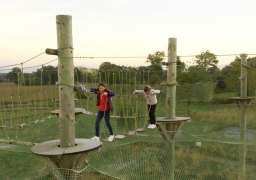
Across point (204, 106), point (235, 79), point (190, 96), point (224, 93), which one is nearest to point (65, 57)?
point (235, 79)

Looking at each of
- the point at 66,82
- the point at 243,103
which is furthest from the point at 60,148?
the point at 243,103

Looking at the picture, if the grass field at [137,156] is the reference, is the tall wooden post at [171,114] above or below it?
above

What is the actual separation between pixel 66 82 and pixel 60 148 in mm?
566

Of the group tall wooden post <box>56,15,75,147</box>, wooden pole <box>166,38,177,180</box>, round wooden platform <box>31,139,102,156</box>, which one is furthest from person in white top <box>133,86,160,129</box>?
tall wooden post <box>56,15,75,147</box>

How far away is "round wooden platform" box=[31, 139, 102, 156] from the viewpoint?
7.49ft

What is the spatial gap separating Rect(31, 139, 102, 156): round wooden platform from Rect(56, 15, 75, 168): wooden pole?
0.08m

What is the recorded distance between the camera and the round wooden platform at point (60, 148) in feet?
7.49

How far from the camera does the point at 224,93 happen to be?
26.0 feet

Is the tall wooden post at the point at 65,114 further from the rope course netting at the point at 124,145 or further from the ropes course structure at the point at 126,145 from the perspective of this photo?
the rope course netting at the point at 124,145

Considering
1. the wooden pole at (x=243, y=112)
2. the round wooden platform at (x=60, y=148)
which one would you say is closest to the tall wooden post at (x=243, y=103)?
the wooden pole at (x=243, y=112)

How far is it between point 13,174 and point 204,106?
7.84m

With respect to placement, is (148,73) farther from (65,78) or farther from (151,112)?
(65,78)

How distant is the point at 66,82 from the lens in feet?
8.08

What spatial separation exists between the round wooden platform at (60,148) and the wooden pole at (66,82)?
80 millimetres
